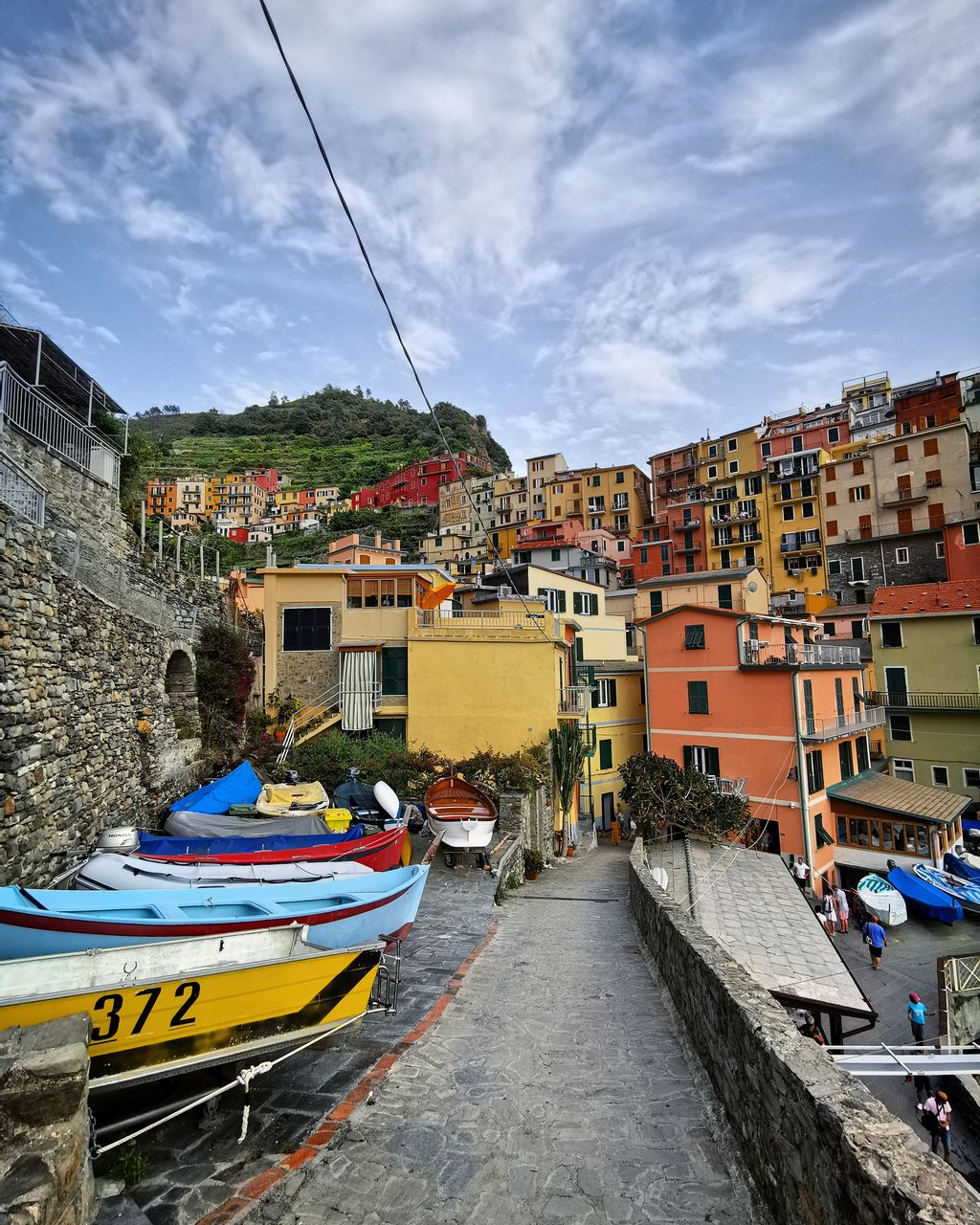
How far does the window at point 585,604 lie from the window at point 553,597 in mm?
1074

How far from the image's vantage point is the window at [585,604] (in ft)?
104

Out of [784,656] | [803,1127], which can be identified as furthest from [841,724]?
[803,1127]

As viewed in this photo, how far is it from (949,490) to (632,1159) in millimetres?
47048

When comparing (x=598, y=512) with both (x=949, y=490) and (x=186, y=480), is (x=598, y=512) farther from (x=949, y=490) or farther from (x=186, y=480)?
(x=186, y=480)

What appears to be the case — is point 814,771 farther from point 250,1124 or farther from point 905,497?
point 905,497

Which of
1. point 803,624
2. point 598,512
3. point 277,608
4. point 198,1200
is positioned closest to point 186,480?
point 598,512

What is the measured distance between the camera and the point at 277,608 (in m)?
21.3

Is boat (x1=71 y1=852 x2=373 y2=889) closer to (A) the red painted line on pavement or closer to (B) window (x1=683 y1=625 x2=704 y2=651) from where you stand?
(A) the red painted line on pavement

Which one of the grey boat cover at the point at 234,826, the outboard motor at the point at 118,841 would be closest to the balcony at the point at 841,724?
the grey boat cover at the point at 234,826

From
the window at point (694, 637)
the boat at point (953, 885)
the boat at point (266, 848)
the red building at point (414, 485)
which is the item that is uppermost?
the red building at point (414, 485)

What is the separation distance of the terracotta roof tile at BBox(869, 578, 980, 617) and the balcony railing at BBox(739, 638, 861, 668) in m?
7.85

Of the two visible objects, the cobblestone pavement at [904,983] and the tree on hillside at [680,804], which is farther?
the tree on hillside at [680,804]

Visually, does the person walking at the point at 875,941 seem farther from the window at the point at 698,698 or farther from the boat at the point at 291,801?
the boat at the point at 291,801

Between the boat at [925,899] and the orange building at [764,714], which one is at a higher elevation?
the orange building at [764,714]
